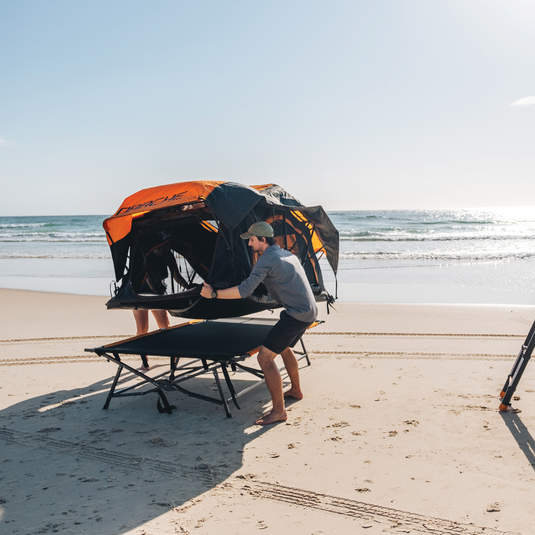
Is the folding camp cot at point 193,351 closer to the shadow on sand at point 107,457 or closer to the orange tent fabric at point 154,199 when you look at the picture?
the shadow on sand at point 107,457

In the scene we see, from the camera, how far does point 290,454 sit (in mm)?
3908

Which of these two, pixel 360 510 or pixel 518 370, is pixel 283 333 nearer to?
pixel 360 510

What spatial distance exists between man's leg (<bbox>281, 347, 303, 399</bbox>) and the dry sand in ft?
0.61

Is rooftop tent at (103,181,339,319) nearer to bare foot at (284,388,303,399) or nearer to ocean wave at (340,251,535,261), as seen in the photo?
bare foot at (284,388,303,399)

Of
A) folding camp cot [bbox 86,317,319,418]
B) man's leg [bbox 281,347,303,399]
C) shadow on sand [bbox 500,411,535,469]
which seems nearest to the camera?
shadow on sand [bbox 500,411,535,469]

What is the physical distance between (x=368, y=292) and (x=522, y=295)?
12.1 feet

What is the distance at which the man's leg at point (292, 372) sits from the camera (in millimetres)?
5035

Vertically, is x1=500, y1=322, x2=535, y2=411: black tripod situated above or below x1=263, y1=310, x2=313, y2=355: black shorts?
below

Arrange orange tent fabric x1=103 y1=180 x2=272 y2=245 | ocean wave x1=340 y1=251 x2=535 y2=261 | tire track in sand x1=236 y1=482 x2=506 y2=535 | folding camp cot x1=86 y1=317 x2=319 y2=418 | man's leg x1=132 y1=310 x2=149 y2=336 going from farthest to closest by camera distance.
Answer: ocean wave x1=340 y1=251 x2=535 y2=261 → man's leg x1=132 y1=310 x2=149 y2=336 → orange tent fabric x1=103 y1=180 x2=272 y2=245 → folding camp cot x1=86 y1=317 x2=319 y2=418 → tire track in sand x1=236 y1=482 x2=506 y2=535

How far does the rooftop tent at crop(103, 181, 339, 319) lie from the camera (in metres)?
5.39

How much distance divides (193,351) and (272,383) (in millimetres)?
858

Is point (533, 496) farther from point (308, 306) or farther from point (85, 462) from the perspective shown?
point (85, 462)

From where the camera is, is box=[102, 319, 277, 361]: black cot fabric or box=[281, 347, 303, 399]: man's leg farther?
box=[281, 347, 303, 399]: man's leg

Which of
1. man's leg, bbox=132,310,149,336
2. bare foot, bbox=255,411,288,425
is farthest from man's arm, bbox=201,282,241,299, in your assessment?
man's leg, bbox=132,310,149,336
